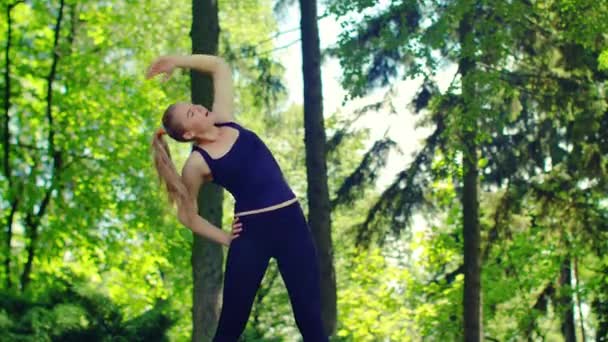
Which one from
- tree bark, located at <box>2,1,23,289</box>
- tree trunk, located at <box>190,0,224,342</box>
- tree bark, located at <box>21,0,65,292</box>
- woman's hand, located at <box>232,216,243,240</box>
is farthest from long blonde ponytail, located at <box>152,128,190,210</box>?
tree bark, located at <box>21,0,65,292</box>

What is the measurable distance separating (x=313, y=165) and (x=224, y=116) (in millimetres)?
9227

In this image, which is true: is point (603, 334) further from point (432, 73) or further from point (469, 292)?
point (432, 73)

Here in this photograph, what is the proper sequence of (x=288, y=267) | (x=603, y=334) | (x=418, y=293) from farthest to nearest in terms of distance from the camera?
(x=418, y=293)
(x=603, y=334)
(x=288, y=267)

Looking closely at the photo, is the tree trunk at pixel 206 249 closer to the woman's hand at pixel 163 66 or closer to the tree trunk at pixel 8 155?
the woman's hand at pixel 163 66

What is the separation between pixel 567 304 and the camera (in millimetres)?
23609

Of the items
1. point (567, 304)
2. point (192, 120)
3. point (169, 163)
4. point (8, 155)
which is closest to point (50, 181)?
point (8, 155)

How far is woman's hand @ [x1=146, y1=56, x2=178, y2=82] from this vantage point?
A: 5496 mm

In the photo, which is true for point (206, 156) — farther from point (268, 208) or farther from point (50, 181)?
point (50, 181)

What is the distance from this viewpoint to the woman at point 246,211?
5094mm

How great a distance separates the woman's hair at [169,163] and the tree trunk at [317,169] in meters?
9.01

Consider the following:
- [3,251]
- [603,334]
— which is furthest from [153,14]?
[603,334]

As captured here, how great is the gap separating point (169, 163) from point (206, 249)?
18.3 ft

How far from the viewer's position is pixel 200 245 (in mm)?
10805

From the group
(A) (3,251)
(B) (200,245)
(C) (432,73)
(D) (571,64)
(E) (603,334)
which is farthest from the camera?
(A) (3,251)
